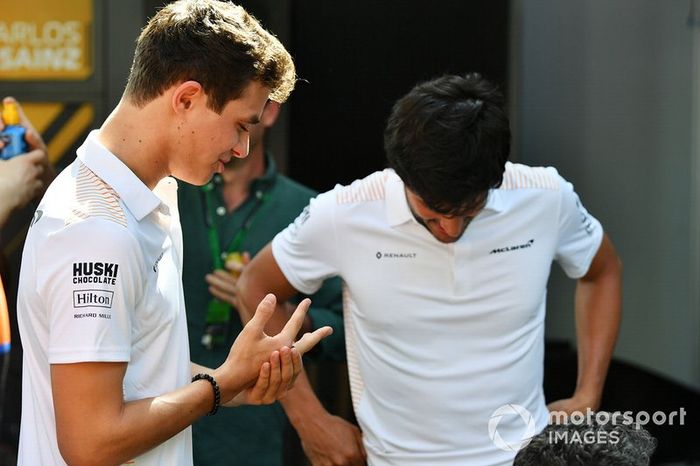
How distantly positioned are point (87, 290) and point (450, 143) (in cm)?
92

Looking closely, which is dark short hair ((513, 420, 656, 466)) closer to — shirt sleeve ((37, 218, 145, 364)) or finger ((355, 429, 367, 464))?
shirt sleeve ((37, 218, 145, 364))

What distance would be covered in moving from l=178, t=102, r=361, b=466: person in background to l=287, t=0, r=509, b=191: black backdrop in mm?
84

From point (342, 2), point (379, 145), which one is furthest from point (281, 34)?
point (379, 145)

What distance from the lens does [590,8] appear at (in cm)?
318

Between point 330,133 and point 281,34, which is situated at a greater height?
point 281,34

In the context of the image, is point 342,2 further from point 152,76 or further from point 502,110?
point 152,76

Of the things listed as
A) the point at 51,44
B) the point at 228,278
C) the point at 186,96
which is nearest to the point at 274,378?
the point at 186,96

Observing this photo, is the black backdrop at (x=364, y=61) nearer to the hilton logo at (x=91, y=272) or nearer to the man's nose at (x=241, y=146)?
the man's nose at (x=241, y=146)

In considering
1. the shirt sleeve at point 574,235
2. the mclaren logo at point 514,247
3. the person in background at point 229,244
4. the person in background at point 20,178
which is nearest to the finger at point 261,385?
the mclaren logo at point 514,247

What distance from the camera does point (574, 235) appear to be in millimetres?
2695

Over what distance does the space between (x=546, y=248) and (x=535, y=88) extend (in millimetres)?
727

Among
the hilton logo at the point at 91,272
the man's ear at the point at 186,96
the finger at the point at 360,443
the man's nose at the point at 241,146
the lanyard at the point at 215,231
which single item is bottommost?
the finger at the point at 360,443

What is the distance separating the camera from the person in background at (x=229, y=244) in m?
3.09

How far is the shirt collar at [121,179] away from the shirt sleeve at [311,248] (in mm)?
730
